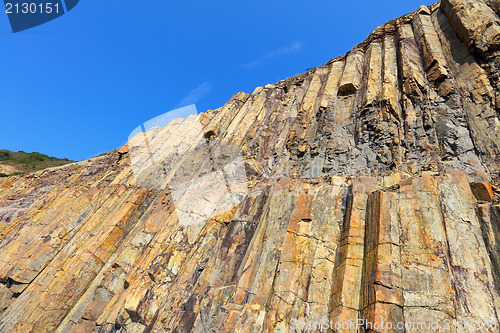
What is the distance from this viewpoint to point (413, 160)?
40.2ft

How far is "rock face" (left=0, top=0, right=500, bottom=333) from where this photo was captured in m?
7.52

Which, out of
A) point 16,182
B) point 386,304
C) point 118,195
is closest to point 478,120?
point 386,304

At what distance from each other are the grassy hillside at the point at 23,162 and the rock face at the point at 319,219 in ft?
137

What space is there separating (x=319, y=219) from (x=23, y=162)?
7618cm

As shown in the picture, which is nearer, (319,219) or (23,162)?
(319,219)

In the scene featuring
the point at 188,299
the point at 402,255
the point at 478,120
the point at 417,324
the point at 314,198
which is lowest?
the point at 188,299

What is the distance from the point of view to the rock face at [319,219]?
752cm

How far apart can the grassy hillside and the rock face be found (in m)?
41.8

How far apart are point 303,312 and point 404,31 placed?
21757 millimetres

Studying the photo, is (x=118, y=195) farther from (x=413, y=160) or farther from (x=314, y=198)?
(x=413, y=160)

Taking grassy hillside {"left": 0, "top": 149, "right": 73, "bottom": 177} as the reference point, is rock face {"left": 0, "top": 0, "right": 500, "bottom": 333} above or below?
below

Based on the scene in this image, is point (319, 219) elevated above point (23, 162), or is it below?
below

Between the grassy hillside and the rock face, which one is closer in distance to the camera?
the rock face

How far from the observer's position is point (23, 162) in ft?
200
